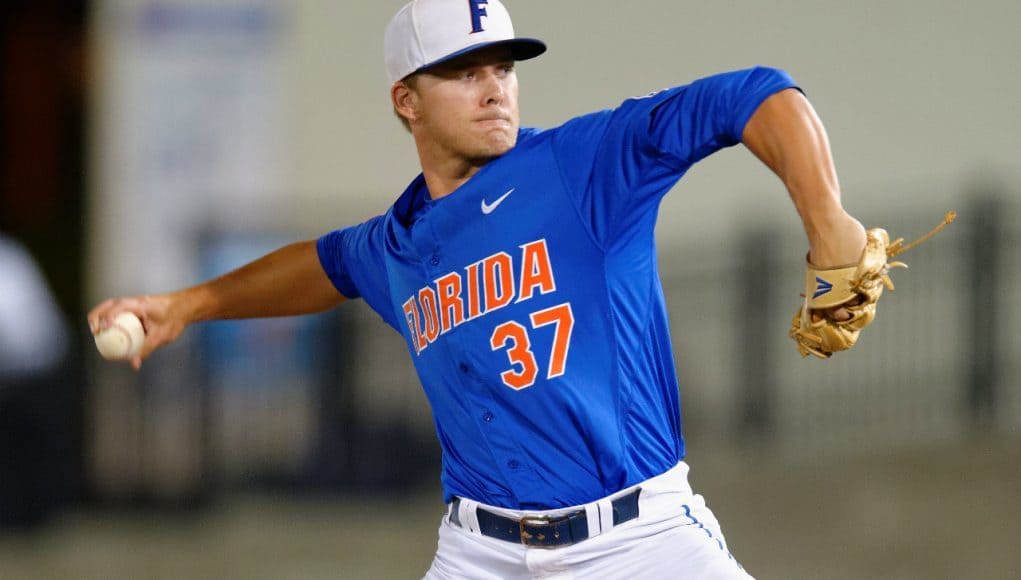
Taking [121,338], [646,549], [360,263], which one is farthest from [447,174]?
[646,549]

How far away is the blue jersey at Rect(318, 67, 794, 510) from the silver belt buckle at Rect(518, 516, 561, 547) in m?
0.04

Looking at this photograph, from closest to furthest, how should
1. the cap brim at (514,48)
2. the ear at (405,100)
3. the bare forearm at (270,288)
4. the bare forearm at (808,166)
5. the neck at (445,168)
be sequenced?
the bare forearm at (808,166), the cap brim at (514,48), the neck at (445,168), the ear at (405,100), the bare forearm at (270,288)

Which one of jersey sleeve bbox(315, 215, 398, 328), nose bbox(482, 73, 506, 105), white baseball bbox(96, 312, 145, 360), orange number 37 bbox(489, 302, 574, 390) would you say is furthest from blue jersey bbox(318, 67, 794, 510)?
white baseball bbox(96, 312, 145, 360)

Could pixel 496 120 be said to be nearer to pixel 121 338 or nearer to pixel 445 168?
pixel 445 168

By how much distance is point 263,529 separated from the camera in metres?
9.52

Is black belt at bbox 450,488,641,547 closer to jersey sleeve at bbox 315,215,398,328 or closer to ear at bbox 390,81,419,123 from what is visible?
Answer: jersey sleeve at bbox 315,215,398,328

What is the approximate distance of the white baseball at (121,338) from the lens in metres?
4.58

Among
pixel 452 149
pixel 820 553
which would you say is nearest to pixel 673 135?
pixel 452 149

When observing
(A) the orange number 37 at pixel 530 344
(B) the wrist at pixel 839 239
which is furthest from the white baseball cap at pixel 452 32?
(B) the wrist at pixel 839 239

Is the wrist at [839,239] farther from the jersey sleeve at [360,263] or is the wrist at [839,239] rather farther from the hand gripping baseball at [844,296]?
the jersey sleeve at [360,263]

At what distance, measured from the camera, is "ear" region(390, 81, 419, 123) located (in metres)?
4.54

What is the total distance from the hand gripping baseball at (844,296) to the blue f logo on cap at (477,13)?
3.93ft

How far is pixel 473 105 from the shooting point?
14.3ft

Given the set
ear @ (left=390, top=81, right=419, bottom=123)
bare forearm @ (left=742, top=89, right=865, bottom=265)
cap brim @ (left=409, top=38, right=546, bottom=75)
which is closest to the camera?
bare forearm @ (left=742, top=89, right=865, bottom=265)
